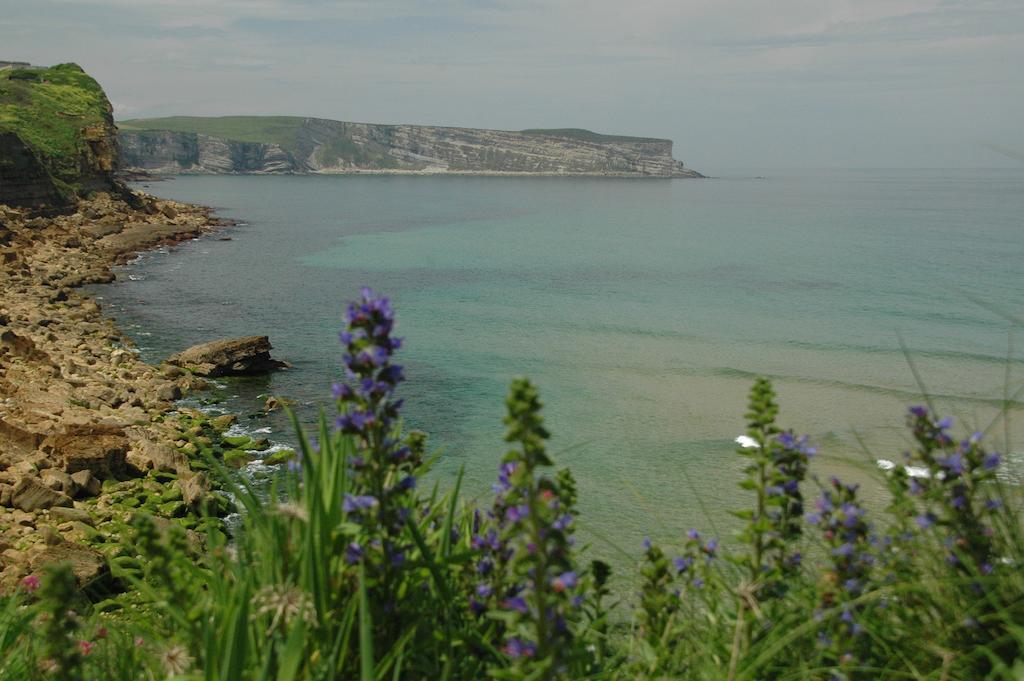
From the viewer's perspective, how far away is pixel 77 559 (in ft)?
31.8

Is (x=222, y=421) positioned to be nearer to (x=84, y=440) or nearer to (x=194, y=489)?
(x=84, y=440)

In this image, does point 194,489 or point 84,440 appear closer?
point 194,489

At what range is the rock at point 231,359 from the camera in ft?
77.3

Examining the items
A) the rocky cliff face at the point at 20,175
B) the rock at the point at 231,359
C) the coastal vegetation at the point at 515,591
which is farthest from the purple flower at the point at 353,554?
the rocky cliff face at the point at 20,175

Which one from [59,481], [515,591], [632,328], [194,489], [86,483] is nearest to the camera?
[515,591]

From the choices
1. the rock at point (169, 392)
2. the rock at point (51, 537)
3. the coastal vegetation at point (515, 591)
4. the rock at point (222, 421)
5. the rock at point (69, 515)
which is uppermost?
the coastal vegetation at point (515, 591)

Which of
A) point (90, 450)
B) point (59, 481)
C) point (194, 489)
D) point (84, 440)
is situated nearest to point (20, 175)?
point (84, 440)

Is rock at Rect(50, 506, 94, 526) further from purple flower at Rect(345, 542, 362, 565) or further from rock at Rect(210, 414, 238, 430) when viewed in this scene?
purple flower at Rect(345, 542, 362, 565)

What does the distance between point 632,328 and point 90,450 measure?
21670 mm

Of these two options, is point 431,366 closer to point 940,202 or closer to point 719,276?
point 719,276

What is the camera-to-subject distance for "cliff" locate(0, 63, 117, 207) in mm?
48562

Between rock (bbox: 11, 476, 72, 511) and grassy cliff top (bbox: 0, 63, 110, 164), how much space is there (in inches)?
1758

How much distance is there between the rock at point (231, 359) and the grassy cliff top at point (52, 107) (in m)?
33.6

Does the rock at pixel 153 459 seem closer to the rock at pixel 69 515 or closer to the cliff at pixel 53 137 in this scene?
the rock at pixel 69 515
